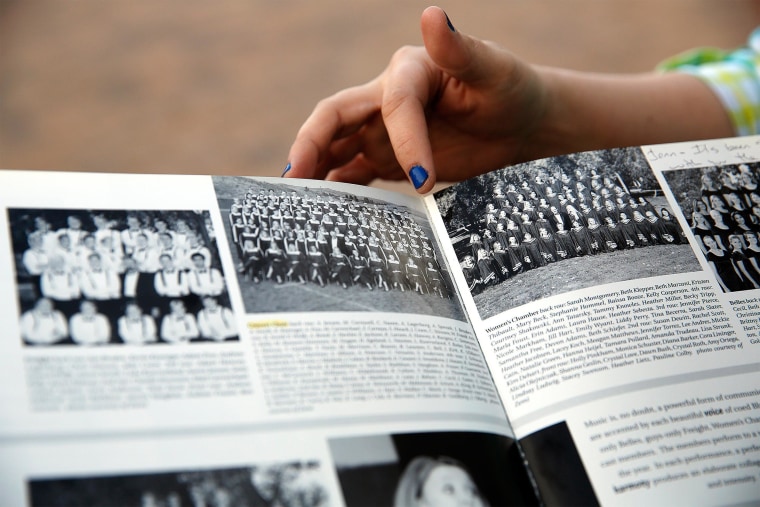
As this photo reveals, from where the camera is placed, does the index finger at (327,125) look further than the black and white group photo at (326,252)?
Yes

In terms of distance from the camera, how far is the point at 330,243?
0.59m

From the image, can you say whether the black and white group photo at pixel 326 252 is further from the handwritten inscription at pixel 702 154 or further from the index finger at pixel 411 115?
the handwritten inscription at pixel 702 154

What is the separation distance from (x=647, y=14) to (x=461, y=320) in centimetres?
154

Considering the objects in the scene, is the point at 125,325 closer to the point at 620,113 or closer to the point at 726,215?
the point at 726,215

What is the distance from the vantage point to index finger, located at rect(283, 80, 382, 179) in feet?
2.51

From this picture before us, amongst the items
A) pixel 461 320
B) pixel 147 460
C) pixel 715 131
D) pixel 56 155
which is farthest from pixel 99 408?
pixel 56 155

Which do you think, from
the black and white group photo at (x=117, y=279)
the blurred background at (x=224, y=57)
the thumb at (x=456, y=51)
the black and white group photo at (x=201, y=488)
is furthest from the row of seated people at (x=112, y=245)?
the blurred background at (x=224, y=57)

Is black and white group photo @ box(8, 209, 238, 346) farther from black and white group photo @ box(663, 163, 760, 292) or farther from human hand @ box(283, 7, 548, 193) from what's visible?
black and white group photo @ box(663, 163, 760, 292)

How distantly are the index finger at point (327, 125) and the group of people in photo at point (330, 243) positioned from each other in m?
0.14

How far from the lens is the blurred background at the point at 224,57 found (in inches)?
61.1

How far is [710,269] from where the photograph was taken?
0.62 metres

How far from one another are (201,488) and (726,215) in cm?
49

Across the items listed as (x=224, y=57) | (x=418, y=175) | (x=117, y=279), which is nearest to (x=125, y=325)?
(x=117, y=279)

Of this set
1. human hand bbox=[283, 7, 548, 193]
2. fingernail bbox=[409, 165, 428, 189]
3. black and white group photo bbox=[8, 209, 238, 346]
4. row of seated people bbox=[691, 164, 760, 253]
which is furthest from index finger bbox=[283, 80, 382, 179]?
row of seated people bbox=[691, 164, 760, 253]
